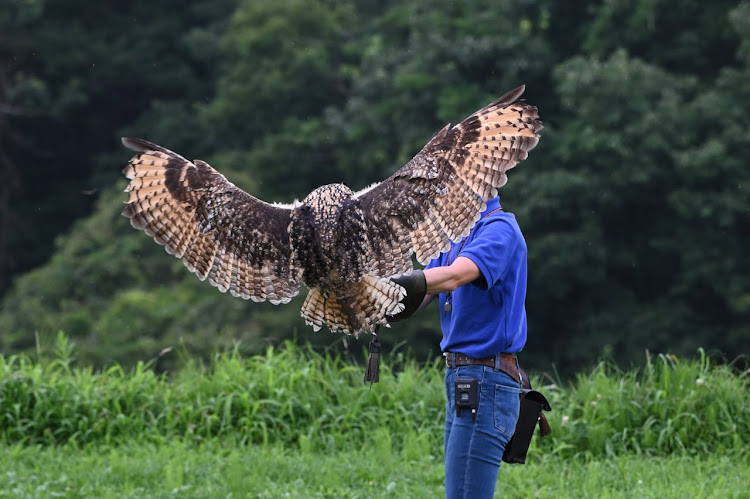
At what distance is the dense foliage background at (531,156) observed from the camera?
19156 millimetres

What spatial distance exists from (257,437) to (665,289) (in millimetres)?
15601

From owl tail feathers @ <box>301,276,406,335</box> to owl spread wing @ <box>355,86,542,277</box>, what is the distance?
0.27ft

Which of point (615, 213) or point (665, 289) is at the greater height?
point (615, 213)

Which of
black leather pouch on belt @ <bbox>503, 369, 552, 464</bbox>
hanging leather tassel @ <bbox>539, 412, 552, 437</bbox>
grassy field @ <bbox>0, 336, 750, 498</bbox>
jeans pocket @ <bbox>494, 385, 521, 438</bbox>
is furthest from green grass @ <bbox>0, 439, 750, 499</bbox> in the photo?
jeans pocket @ <bbox>494, 385, 521, 438</bbox>

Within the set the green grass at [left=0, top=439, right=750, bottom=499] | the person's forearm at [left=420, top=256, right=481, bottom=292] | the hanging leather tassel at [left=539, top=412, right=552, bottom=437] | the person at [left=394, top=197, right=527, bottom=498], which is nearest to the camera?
the person's forearm at [left=420, top=256, right=481, bottom=292]

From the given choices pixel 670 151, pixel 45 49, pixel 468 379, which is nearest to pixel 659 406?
pixel 468 379

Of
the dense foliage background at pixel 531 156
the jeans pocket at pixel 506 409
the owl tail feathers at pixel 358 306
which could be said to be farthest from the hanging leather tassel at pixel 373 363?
the dense foliage background at pixel 531 156

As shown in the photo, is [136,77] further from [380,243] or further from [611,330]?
[380,243]

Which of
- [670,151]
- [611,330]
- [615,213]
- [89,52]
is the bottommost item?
[611,330]

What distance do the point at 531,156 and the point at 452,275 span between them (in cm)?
1695

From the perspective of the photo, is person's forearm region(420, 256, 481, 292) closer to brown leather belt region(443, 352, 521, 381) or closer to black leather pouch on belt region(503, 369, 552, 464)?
brown leather belt region(443, 352, 521, 381)

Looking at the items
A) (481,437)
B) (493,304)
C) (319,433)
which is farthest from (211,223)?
(319,433)

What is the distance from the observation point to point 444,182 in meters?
3.93

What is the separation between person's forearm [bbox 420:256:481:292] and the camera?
3.67 meters
